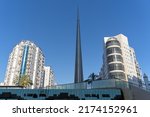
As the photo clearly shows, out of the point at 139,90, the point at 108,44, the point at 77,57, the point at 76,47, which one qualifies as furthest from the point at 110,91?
the point at 108,44

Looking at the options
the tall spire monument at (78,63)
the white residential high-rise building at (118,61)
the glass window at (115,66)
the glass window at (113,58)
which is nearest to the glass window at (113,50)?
the white residential high-rise building at (118,61)

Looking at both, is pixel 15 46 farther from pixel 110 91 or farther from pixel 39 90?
pixel 110 91

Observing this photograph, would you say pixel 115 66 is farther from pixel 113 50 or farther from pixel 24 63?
pixel 24 63

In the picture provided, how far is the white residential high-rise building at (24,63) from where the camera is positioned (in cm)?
10544

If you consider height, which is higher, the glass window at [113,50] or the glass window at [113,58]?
the glass window at [113,50]

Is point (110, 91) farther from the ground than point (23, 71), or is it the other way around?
point (23, 71)

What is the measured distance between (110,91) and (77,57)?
22.8 m

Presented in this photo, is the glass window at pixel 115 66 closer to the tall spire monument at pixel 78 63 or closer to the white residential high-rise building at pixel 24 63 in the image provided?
the tall spire monument at pixel 78 63

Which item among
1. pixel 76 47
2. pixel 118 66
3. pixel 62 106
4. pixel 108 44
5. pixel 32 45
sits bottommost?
pixel 62 106

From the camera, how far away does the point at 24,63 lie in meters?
106

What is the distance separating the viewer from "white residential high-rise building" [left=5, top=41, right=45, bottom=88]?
105438 millimetres

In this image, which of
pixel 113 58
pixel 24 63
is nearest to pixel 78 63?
pixel 113 58

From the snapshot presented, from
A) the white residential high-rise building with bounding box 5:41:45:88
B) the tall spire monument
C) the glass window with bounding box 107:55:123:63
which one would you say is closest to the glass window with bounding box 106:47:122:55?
the glass window with bounding box 107:55:123:63

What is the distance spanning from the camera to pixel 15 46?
116938 millimetres
